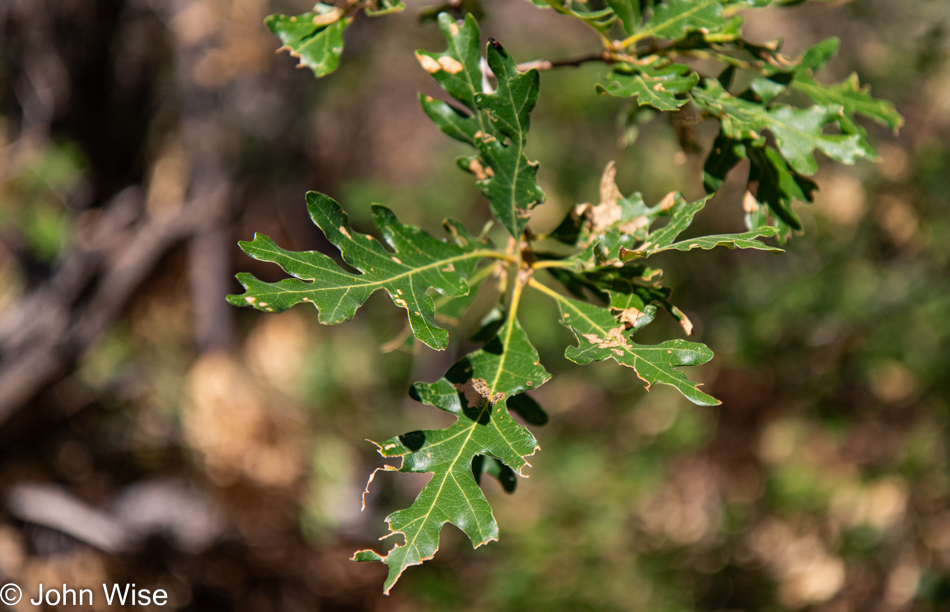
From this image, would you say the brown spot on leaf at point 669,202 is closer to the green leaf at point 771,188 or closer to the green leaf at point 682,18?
the green leaf at point 771,188

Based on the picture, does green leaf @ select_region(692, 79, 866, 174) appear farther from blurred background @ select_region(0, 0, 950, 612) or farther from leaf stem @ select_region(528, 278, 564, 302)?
blurred background @ select_region(0, 0, 950, 612)

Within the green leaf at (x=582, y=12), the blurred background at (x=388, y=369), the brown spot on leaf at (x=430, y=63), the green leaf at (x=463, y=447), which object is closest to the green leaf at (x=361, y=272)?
the green leaf at (x=463, y=447)

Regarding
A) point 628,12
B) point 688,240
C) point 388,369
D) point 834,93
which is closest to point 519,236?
point 688,240

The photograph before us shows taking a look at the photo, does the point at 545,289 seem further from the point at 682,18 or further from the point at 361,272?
the point at 682,18

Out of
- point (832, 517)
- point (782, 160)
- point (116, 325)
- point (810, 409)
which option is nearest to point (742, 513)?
point (832, 517)

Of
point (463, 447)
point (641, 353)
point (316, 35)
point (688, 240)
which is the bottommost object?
point (463, 447)

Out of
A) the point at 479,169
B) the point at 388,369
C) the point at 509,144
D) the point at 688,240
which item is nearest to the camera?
the point at 688,240

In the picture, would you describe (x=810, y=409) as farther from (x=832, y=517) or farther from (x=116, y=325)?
(x=116, y=325)

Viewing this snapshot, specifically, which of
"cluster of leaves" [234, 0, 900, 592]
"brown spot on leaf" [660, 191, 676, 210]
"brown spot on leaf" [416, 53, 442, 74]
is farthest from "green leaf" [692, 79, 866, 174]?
"brown spot on leaf" [416, 53, 442, 74]
